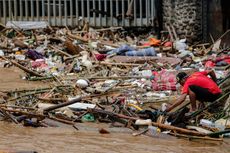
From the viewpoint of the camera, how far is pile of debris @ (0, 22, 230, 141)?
881 centimetres

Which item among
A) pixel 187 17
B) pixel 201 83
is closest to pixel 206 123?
pixel 201 83

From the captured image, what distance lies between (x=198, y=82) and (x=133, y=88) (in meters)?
2.77

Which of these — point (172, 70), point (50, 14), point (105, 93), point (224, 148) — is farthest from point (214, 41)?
point (224, 148)

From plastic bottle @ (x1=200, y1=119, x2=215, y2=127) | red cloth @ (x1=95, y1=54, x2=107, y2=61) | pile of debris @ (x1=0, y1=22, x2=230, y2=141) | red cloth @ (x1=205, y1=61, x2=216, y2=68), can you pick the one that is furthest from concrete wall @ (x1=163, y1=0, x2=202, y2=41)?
plastic bottle @ (x1=200, y1=119, x2=215, y2=127)

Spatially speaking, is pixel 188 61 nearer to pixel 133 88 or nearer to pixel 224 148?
pixel 133 88

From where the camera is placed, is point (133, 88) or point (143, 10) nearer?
point (133, 88)

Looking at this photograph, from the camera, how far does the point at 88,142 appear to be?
7988 millimetres

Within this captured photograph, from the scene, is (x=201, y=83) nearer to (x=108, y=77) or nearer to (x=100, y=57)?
(x=108, y=77)

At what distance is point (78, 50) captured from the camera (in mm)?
15852

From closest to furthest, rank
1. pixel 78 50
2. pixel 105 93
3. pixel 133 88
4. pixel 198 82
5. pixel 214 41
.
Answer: pixel 198 82, pixel 105 93, pixel 133 88, pixel 78 50, pixel 214 41

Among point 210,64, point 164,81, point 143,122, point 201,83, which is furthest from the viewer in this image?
point 210,64

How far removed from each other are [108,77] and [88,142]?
184 inches

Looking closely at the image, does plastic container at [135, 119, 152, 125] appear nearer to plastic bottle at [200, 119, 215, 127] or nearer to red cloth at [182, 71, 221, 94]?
plastic bottle at [200, 119, 215, 127]

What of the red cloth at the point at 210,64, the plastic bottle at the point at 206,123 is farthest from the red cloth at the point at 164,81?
the plastic bottle at the point at 206,123
